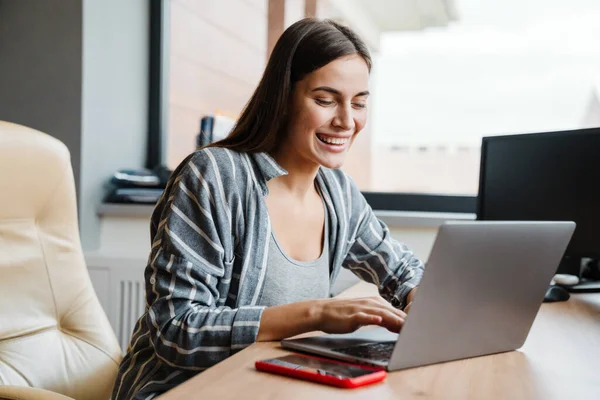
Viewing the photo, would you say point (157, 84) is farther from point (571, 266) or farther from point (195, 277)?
point (195, 277)

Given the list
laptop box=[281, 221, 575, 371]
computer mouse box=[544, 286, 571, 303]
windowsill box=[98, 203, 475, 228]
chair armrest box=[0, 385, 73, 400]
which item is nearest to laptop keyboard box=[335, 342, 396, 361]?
laptop box=[281, 221, 575, 371]

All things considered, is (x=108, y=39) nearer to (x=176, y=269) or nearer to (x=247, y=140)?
(x=247, y=140)

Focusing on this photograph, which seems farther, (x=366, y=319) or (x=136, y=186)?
(x=136, y=186)

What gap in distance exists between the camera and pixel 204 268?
114 centimetres

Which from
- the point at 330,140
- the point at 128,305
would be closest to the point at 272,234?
the point at 330,140

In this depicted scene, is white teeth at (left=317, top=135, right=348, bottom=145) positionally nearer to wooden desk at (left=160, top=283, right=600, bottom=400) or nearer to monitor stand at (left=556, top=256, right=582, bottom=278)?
wooden desk at (left=160, top=283, right=600, bottom=400)

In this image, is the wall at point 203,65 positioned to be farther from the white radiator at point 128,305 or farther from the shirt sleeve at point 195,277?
the shirt sleeve at point 195,277

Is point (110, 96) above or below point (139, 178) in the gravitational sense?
above

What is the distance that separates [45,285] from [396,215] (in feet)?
3.93

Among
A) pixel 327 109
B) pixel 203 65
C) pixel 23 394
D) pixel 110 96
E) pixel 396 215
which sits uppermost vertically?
pixel 203 65

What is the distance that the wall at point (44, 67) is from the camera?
2.49 meters

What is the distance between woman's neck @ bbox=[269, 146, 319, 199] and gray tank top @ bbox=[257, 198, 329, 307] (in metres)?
0.12

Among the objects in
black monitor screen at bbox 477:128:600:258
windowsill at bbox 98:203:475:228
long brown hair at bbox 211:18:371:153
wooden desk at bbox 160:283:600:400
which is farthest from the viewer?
windowsill at bbox 98:203:475:228

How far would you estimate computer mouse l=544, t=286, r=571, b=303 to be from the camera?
1.56 m
